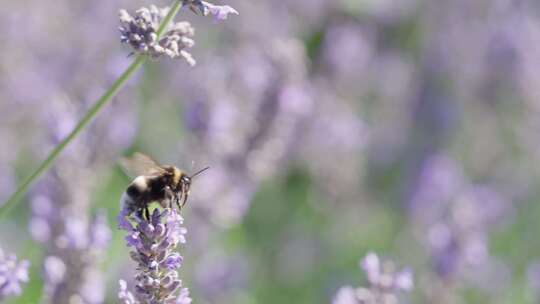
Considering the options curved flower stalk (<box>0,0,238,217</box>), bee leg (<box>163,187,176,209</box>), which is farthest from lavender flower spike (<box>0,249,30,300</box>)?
bee leg (<box>163,187,176,209</box>)

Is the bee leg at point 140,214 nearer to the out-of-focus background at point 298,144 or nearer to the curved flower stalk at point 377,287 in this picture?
the out-of-focus background at point 298,144

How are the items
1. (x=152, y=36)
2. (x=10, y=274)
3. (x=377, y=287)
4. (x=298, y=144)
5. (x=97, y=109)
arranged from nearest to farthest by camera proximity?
(x=97, y=109) → (x=152, y=36) → (x=10, y=274) → (x=377, y=287) → (x=298, y=144)

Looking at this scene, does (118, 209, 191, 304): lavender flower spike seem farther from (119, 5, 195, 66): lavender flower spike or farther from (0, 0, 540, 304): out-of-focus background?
(0, 0, 540, 304): out-of-focus background

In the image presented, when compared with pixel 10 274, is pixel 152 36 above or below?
above

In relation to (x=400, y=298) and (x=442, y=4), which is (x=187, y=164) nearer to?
(x=400, y=298)

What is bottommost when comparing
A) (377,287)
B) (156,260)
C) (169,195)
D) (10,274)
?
(156,260)

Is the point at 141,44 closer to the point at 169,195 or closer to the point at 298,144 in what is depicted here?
the point at 169,195

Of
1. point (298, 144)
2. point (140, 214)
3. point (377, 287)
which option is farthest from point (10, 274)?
point (298, 144)
